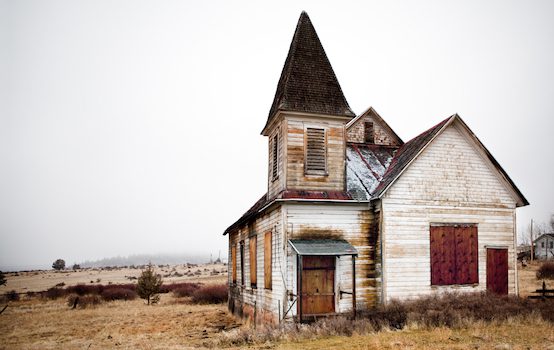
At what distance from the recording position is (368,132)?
19.6m

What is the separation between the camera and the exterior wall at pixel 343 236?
14.3m

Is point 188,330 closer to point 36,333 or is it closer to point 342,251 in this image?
point 36,333

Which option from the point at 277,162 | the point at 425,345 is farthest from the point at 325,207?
the point at 425,345

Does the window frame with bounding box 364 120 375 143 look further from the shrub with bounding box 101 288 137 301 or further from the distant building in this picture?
the distant building

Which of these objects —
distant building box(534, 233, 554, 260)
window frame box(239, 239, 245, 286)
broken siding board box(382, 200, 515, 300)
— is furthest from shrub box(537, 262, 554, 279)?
distant building box(534, 233, 554, 260)

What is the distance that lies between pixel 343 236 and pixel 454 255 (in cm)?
368

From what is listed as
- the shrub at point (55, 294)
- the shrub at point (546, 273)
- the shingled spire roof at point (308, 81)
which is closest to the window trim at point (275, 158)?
the shingled spire roof at point (308, 81)

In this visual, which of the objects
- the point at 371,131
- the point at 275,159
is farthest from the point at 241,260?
the point at 371,131

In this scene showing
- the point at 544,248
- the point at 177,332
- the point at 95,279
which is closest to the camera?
the point at 177,332

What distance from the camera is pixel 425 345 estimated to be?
9.83 m

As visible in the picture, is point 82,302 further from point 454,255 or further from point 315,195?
point 454,255

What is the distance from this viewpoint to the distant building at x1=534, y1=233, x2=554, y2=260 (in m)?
72.4

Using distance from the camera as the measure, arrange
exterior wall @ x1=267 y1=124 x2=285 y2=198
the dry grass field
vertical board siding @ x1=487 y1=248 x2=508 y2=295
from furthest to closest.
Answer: exterior wall @ x1=267 y1=124 x2=285 y2=198, vertical board siding @ x1=487 y1=248 x2=508 y2=295, the dry grass field

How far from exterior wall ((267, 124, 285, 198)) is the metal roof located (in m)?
2.14
